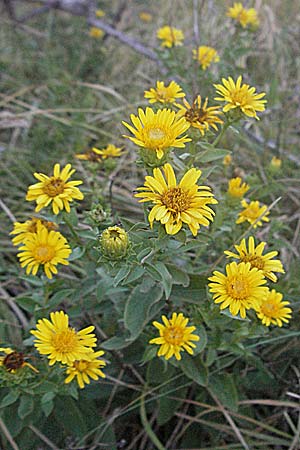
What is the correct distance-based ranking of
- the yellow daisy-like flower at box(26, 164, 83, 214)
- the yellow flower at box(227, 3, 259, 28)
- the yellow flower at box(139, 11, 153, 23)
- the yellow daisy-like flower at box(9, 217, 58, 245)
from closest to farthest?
the yellow daisy-like flower at box(26, 164, 83, 214), the yellow daisy-like flower at box(9, 217, 58, 245), the yellow flower at box(227, 3, 259, 28), the yellow flower at box(139, 11, 153, 23)

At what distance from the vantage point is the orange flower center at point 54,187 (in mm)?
1382

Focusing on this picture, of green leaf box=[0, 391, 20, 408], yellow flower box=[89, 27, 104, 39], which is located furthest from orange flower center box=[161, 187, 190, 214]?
yellow flower box=[89, 27, 104, 39]

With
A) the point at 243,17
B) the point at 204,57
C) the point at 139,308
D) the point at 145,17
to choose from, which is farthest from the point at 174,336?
the point at 145,17

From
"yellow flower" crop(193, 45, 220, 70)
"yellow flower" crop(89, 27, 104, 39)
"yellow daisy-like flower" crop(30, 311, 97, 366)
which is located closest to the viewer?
"yellow daisy-like flower" crop(30, 311, 97, 366)

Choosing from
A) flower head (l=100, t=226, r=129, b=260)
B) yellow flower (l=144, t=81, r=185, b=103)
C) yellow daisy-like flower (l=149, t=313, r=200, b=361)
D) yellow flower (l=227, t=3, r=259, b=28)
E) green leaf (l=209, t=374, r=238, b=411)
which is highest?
yellow flower (l=227, t=3, r=259, b=28)

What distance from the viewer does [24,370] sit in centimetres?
133

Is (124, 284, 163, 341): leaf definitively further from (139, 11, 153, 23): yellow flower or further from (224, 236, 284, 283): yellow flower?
(139, 11, 153, 23): yellow flower

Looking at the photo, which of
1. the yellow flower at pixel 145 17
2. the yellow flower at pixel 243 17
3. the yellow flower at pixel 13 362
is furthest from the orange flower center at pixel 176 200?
the yellow flower at pixel 145 17

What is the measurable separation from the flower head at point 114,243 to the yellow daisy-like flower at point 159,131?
0.66ft

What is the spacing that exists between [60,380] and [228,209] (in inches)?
28.3

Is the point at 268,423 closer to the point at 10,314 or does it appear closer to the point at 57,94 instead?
the point at 10,314

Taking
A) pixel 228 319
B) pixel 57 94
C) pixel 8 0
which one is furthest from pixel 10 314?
pixel 8 0

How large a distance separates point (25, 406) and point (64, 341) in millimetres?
261

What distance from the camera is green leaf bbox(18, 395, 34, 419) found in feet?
4.50
